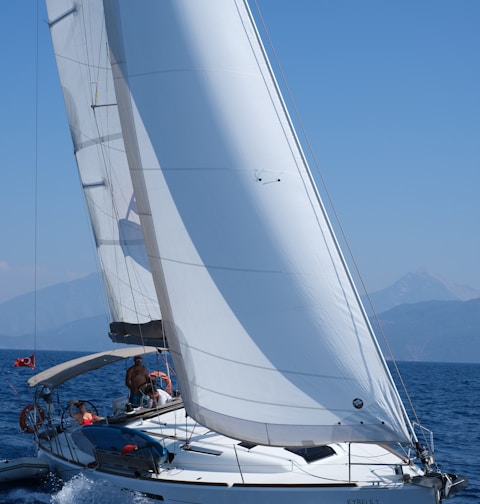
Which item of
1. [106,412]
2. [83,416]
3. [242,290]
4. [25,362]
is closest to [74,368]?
[25,362]

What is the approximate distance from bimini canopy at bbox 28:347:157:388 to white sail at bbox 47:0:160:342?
33.1 inches

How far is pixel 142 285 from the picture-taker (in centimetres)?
1644

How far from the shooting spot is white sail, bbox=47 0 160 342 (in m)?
16.3

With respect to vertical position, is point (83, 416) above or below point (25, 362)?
below

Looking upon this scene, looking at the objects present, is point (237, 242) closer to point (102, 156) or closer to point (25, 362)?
point (102, 156)

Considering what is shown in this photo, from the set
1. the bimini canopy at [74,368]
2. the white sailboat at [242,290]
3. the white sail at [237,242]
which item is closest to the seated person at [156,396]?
the bimini canopy at [74,368]

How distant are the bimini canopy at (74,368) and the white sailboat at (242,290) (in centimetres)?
397

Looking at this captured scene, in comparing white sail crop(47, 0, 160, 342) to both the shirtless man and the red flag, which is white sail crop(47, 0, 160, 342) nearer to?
the shirtless man

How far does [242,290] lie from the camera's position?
10.9 meters

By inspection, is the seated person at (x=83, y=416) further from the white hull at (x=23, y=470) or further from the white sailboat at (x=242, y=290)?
the white sailboat at (x=242, y=290)

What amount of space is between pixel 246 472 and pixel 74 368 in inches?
240

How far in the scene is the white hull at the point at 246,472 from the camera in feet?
34.8

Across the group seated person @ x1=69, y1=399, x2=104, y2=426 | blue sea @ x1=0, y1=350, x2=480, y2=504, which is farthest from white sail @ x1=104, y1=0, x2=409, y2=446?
seated person @ x1=69, y1=399, x2=104, y2=426

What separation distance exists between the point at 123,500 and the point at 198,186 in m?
5.18
